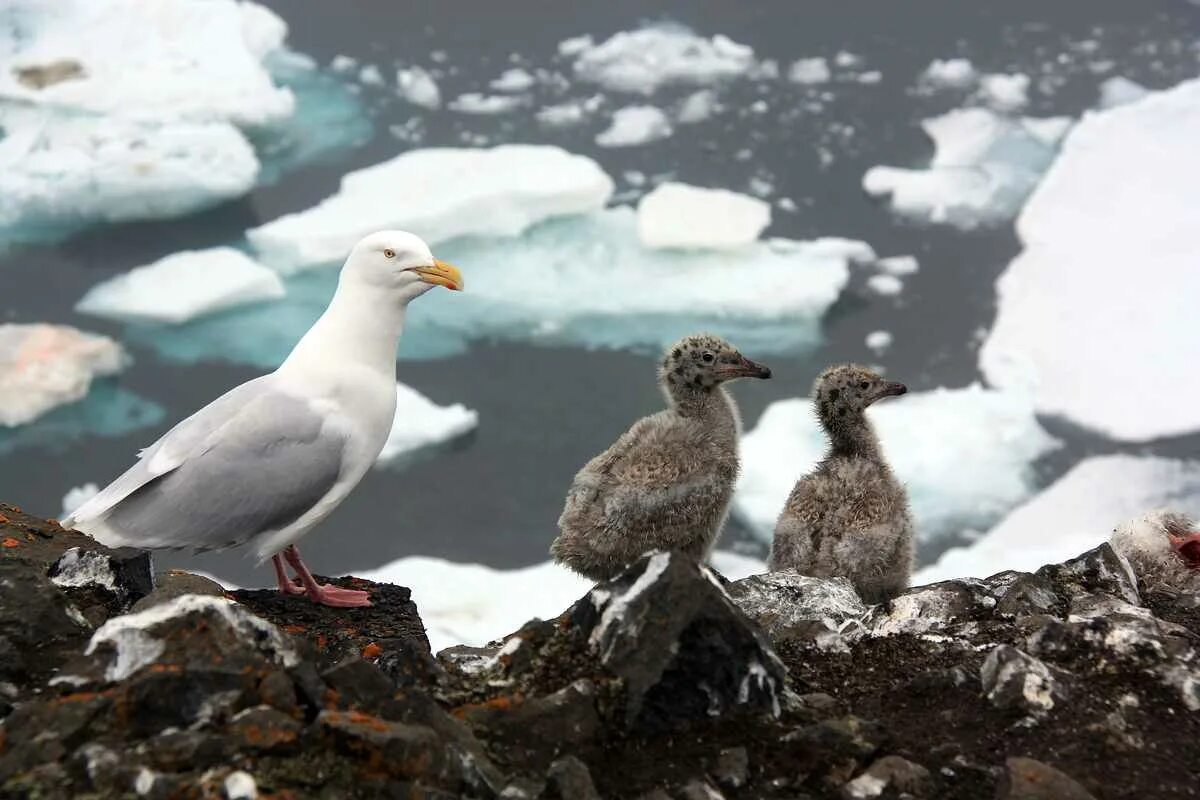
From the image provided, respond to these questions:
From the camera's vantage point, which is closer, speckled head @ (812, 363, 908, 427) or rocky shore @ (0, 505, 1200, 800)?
rocky shore @ (0, 505, 1200, 800)

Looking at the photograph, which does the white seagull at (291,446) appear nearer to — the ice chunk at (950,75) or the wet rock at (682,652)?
the wet rock at (682,652)

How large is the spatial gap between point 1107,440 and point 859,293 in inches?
77.1

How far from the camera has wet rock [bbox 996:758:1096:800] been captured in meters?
2.45

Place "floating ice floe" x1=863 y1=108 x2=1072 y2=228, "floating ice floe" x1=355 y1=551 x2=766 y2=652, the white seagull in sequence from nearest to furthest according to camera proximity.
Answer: the white seagull, "floating ice floe" x1=355 y1=551 x2=766 y2=652, "floating ice floe" x1=863 y1=108 x2=1072 y2=228

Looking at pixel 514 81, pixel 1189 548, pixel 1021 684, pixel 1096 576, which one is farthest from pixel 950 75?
pixel 1021 684

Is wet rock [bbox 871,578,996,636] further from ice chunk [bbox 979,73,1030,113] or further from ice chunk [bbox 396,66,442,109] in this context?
ice chunk [bbox 396,66,442,109]

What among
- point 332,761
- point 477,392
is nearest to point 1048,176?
point 477,392

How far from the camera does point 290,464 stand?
4.52m

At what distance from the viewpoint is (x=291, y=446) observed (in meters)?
4.54

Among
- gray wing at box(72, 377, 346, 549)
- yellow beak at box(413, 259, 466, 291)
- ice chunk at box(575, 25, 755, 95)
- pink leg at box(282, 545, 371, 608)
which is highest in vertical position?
yellow beak at box(413, 259, 466, 291)

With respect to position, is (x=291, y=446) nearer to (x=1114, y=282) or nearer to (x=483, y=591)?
(x=483, y=591)

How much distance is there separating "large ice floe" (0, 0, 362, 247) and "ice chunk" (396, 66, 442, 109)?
1.93ft

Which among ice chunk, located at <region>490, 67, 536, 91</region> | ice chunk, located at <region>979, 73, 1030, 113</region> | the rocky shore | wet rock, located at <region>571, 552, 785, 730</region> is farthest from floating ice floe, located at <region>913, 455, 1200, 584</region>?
ice chunk, located at <region>490, 67, 536, 91</region>

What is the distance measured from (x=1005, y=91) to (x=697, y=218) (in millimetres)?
3177
